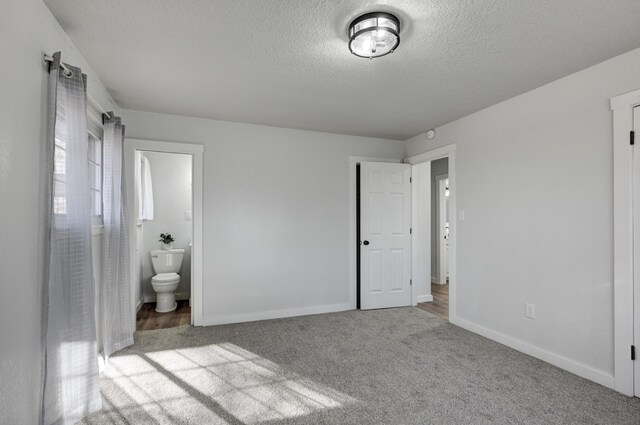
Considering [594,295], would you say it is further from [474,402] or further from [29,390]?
[29,390]

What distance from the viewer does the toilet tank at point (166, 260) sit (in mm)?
4738

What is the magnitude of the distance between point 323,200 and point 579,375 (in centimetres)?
301

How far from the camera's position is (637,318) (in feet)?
7.54

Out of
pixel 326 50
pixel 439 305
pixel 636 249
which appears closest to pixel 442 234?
pixel 439 305

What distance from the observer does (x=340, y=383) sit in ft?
8.14

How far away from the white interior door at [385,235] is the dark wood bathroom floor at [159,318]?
229 cm

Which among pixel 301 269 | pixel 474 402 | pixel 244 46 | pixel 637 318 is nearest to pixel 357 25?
pixel 244 46

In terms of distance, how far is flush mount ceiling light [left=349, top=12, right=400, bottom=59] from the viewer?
1888mm

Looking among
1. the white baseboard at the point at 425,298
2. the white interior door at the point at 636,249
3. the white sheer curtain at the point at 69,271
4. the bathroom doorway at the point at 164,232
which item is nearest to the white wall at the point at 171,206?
the bathroom doorway at the point at 164,232

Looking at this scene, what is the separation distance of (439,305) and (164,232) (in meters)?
→ 4.20

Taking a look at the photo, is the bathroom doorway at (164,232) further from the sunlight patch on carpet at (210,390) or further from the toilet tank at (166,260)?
the sunlight patch on carpet at (210,390)

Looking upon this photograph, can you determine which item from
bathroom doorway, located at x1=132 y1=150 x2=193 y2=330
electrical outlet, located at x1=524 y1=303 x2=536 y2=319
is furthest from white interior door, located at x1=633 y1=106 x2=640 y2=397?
bathroom doorway, located at x1=132 y1=150 x2=193 y2=330

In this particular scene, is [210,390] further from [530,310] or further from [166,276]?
[530,310]

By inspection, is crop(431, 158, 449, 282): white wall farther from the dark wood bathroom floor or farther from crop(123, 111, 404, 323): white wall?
the dark wood bathroom floor
